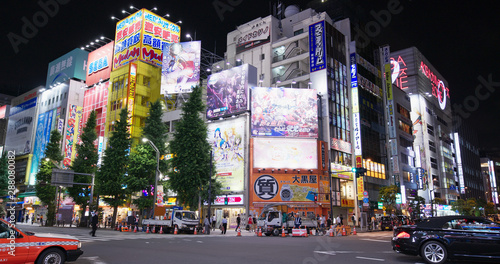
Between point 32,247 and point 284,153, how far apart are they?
115 feet

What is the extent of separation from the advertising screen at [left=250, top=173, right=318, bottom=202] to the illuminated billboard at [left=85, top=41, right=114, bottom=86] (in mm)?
39050

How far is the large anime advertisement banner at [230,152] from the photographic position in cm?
4194

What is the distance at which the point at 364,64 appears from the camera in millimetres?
58156

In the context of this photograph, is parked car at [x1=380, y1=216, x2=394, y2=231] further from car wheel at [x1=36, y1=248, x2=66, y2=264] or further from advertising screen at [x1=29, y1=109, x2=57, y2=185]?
advertising screen at [x1=29, y1=109, x2=57, y2=185]

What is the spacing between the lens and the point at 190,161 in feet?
103

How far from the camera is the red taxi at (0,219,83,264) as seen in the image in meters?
7.81

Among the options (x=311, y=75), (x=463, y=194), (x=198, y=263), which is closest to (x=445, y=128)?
(x=463, y=194)

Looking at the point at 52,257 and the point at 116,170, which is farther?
the point at 116,170

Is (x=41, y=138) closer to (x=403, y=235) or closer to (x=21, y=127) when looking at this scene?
(x=21, y=127)

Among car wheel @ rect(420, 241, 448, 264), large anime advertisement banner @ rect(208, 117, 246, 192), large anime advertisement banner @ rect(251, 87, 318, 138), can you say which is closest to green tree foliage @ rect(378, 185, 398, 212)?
large anime advertisement banner @ rect(251, 87, 318, 138)

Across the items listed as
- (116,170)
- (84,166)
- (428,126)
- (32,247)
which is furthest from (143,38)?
(428,126)

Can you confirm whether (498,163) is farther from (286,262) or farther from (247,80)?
(286,262)

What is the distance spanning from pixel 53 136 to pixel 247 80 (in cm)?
2589

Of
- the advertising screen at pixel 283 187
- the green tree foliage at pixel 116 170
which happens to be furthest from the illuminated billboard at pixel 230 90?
the green tree foliage at pixel 116 170
